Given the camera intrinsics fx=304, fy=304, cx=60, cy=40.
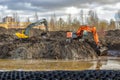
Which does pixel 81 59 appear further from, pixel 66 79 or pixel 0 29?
pixel 0 29

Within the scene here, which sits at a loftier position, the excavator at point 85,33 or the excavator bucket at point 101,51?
the excavator at point 85,33

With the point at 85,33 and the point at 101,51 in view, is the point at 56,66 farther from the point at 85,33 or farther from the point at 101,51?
the point at 85,33

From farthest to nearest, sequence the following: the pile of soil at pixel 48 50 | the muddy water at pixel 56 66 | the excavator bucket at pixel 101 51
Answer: the excavator bucket at pixel 101 51, the pile of soil at pixel 48 50, the muddy water at pixel 56 66

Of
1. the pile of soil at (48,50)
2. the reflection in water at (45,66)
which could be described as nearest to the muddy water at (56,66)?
the reflection in water at (45,66)

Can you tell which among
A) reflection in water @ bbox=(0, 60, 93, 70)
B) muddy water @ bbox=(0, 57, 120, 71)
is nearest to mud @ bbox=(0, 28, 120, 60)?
muddy water @ bbox=(0, 57, 120, 71)

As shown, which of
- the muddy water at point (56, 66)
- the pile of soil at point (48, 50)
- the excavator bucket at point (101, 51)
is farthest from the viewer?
the excavator bucket at point (101, 51)

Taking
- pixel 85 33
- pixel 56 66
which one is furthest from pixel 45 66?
pixel 85 33

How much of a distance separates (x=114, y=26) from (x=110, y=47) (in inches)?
1512

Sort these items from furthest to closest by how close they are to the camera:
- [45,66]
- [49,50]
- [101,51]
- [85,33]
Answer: [85,33]
[101,51]
[49,50]
[45,66]

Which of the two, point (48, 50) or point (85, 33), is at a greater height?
point (85, 33)

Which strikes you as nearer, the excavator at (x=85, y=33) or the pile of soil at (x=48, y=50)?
the pile of soil at (x=48, y=50)

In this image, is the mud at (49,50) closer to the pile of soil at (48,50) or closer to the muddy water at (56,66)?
the pile of soil at (48,50)

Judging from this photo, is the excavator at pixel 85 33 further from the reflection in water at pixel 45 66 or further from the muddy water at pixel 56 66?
the reflection in water at pixel 45 66

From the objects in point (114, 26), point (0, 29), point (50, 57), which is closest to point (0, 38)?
point (50, 57)
